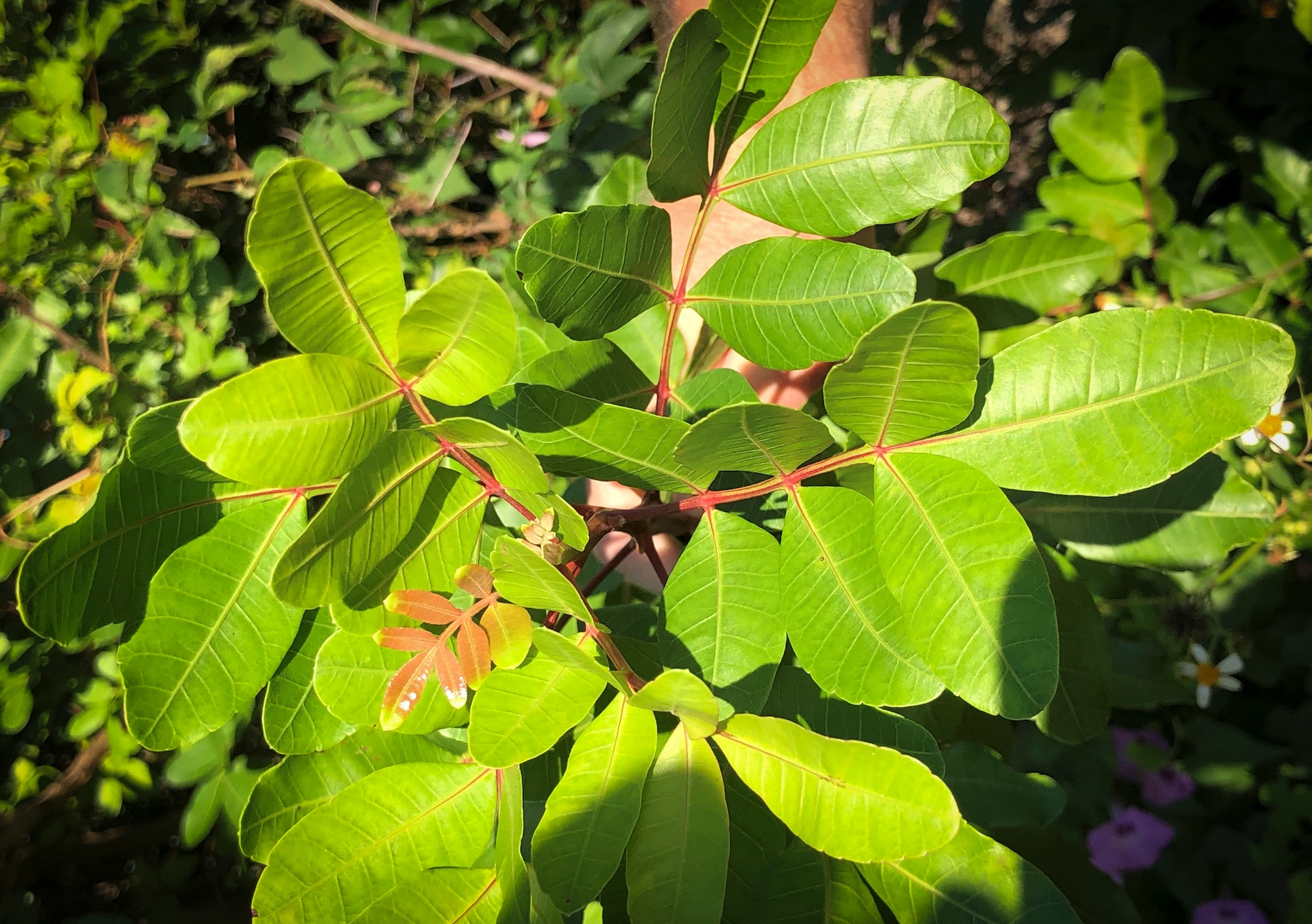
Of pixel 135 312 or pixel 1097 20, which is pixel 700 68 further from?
pixel 1097 20

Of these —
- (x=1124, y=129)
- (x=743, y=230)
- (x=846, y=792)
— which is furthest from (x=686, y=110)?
(x=1124, y=129)

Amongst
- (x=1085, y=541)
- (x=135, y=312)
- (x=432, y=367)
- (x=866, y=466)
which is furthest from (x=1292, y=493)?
(x=135, y=312)

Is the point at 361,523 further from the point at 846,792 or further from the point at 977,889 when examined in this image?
the point at 977,889

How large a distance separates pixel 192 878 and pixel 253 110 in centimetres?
232

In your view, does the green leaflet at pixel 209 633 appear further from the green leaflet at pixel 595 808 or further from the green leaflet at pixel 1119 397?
the green leaflet at pixel 1119 397

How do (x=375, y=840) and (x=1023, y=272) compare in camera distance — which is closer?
(x=375, y=840)

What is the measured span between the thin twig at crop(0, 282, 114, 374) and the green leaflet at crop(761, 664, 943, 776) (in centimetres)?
139

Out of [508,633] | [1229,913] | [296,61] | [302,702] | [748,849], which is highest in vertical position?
[296,61]

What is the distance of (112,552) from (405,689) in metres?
0.23

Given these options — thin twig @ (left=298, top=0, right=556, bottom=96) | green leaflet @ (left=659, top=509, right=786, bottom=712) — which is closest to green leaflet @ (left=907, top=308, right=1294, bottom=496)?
green leaflet @ (left=659, top=509, right=786, bottom=712)

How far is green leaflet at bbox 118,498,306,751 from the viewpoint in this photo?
0.52 metres

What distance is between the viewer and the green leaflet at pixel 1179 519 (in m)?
0.67

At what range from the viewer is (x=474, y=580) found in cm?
51

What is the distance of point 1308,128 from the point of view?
65.9 inches
